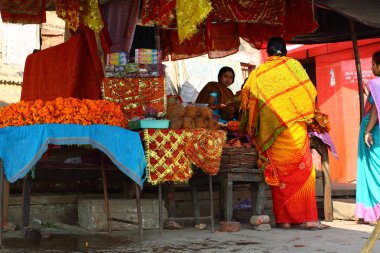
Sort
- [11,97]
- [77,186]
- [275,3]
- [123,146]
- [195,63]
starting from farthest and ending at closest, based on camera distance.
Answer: [195,63] < [11,97] < [275,3] < [77,186] < [123,146]

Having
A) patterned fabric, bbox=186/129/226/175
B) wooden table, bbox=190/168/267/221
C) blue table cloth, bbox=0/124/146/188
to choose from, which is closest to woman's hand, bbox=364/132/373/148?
wooden table, bbox=190/168/267/221

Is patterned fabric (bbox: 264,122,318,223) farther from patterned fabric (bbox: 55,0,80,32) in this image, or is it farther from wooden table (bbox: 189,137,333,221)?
patterned fabric (bbox: 55,0,80,32)

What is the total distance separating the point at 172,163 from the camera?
5.39 m

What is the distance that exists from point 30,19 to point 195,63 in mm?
3737

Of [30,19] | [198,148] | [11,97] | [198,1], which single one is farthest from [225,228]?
[11,97]

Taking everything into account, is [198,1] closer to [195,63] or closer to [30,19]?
[30,19]

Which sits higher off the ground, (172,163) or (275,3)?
(275,3)

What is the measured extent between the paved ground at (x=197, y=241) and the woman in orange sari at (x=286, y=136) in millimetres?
262

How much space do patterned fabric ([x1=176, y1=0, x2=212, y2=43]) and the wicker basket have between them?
1.28 meters

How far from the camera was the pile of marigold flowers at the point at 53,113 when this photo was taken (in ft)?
15.4

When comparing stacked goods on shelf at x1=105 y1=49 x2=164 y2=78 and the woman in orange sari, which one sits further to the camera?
the woman in orange sari

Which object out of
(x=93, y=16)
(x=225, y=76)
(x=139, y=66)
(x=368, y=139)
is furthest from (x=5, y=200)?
(x=368, y=139)

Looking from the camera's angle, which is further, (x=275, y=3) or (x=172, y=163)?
(x=275, y=3)

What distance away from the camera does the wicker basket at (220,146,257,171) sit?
5.90m
